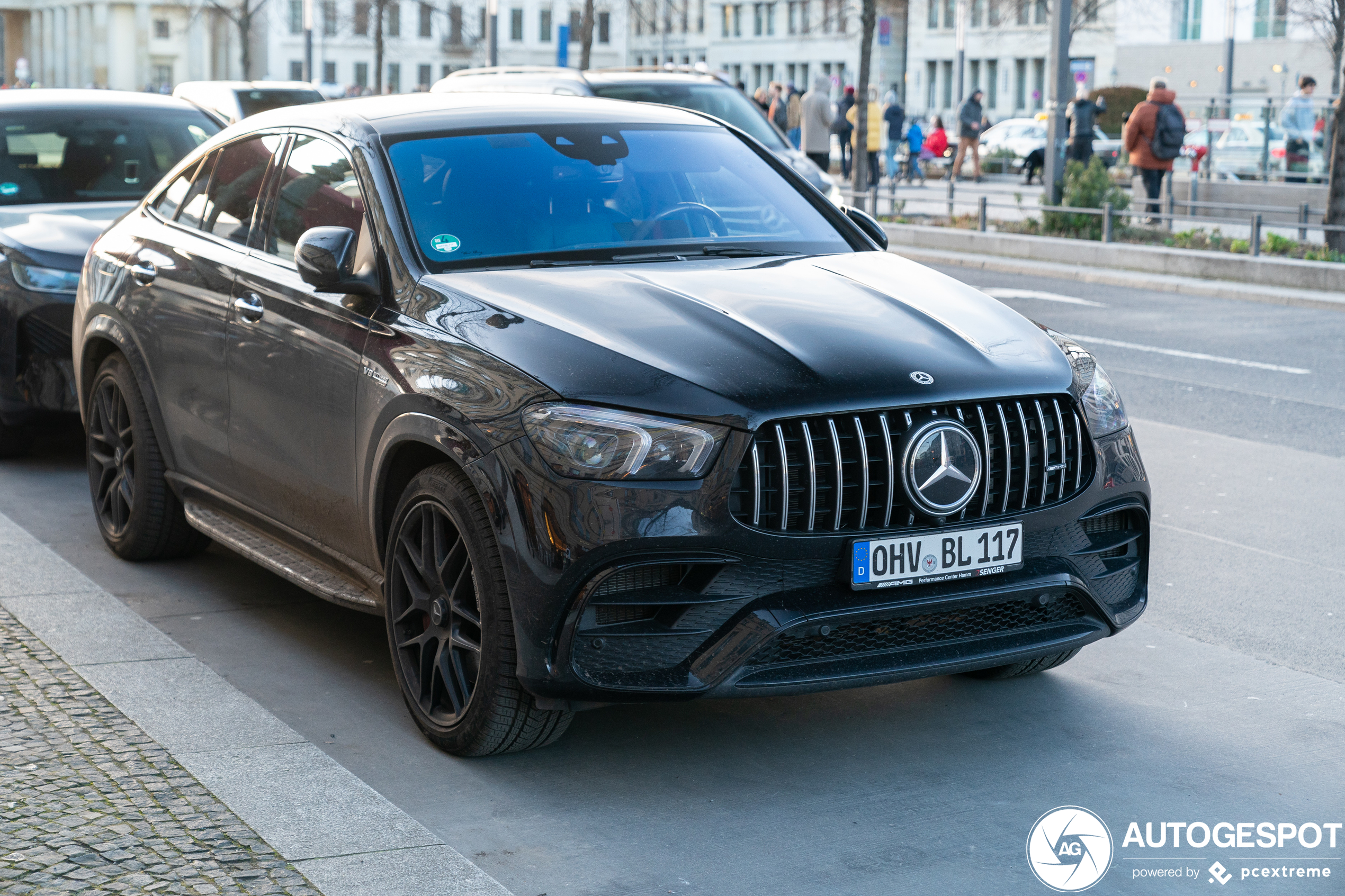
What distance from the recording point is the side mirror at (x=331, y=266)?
15.9 ft

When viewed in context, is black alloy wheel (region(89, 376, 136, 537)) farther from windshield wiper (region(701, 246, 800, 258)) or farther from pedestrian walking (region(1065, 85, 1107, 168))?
pedestrian walking (region(1065, 85, 1107, 168))

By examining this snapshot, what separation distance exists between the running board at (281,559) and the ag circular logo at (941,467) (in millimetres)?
1619

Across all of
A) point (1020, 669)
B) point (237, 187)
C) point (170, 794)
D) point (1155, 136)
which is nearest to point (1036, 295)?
point (1155, 136)

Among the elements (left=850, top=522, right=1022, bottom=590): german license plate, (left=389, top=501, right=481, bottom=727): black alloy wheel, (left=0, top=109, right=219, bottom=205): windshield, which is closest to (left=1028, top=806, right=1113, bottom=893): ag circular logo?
(left=850, top=522, right=1022, bottom=590): german license plate

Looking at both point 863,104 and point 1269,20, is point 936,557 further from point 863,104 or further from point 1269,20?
point 1269,20

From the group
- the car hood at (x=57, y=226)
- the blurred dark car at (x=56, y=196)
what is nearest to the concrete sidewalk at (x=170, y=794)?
the blurred dark car at (x=56, y=196)

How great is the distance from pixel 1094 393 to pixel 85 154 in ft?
21.4

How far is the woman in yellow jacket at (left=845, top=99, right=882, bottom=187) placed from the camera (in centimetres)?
2624

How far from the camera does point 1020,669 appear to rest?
17.0 feet

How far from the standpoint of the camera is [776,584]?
13.4ft

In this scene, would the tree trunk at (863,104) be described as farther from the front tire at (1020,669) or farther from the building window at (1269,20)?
the building window at (1269,20)

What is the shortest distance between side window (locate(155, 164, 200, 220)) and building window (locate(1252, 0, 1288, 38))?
6498 centimetres

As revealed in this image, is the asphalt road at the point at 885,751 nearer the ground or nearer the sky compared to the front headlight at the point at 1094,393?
nearer the ground

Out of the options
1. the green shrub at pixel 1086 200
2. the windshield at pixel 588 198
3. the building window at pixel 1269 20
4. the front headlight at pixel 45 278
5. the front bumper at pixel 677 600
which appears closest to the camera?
the front bumper at pixel 677 600
